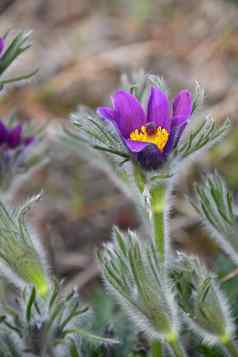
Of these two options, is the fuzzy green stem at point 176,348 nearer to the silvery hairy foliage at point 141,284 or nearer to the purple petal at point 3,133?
the silvery hairy foliage at point 141,284

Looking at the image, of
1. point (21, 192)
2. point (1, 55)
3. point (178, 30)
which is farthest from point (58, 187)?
point (1, 55)

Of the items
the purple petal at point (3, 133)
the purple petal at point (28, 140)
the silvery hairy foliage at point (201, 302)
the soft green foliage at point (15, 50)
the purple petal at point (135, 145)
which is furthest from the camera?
the purple petal at point (28, 140)

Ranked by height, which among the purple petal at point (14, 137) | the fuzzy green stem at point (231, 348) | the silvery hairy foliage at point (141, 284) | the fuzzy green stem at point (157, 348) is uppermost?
the purple petal at point (14, 137)

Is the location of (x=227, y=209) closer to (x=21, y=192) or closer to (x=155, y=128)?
(x=155, y=128)

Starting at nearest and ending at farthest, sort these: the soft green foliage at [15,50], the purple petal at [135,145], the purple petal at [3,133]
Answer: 1. the purple petal at [135,145]
2. the soft green foliage at [15,50]
3. the purple petal at [3,133]

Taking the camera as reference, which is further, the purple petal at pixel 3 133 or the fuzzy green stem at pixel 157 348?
the purple petal at pixel 3 133

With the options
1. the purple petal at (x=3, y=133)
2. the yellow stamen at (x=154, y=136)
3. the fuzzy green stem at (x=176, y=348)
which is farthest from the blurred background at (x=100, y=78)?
the yellow stamen at (x=154, y=136)

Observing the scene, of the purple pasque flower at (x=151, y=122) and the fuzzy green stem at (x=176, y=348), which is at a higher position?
the purple pasque flower at (x=151, y=122)

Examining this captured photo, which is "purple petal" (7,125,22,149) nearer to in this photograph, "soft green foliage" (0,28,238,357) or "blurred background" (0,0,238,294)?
"soft green foliage" (0,28,238,357)
